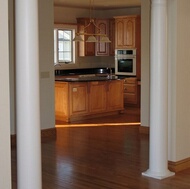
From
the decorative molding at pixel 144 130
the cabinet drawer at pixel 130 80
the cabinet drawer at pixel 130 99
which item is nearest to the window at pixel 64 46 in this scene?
the cabinet drawer at pixel 130 80

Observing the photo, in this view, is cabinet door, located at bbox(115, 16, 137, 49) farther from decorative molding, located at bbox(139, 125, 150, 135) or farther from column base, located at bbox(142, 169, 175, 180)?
column base, located at bbox(142, 169, 175, 180)

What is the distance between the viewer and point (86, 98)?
33.4ft

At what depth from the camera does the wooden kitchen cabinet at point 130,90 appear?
12.1 meters

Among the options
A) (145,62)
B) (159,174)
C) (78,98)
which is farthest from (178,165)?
(78,98)

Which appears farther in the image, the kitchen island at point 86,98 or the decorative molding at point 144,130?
the kitchen island at point 86,98

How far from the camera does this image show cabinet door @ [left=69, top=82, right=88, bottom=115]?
388 inches

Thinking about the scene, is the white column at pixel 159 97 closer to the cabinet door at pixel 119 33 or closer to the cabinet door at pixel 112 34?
the cabinet door at pixel 119 33

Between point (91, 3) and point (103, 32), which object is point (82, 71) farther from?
point (91, 3)

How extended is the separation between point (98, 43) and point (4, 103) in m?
9.85

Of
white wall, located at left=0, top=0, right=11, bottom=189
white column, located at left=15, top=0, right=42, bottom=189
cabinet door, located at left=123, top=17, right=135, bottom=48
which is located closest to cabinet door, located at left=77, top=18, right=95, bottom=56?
cabinet door, located at left=123, top=17, right=135, bottom=48

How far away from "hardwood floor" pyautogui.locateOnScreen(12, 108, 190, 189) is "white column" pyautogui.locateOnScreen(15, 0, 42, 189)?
129 centimetres

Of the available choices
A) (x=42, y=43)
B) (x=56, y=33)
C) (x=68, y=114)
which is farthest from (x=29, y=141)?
(x=56, y=33)

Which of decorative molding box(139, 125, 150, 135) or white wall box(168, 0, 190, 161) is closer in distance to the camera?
white wall box(168, 0, 190, 161)

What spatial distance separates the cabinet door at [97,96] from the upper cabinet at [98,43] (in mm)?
2620
